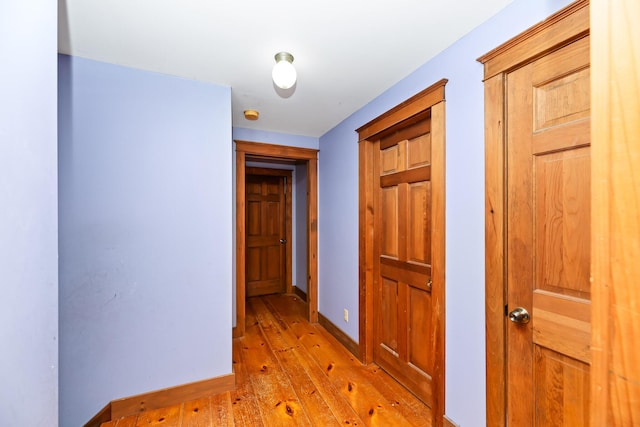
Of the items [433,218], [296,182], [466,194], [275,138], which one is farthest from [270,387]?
[296,182]

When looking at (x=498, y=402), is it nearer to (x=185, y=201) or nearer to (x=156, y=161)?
(x=185, y=201)

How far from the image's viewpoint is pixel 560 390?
1142 millimetres

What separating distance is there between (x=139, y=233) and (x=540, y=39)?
2.47m

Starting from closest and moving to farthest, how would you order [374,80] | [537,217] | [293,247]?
[537,217] < [374,80] < [293,247]

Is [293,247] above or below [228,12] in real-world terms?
below

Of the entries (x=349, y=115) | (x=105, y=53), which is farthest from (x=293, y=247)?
(x=105, y=53)

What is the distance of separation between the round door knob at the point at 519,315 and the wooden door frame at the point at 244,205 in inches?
90.2

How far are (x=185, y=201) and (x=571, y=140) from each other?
220cm

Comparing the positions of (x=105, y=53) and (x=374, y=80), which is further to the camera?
(x=374, y=80)

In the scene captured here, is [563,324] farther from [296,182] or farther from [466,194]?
[296,182]

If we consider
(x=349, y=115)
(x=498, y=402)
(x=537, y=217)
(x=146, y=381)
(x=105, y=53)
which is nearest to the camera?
(x=537, y=217)

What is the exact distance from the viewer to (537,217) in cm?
121

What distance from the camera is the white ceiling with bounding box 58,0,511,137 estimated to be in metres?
1.30

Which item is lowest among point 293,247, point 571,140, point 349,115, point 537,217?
point 293,247
